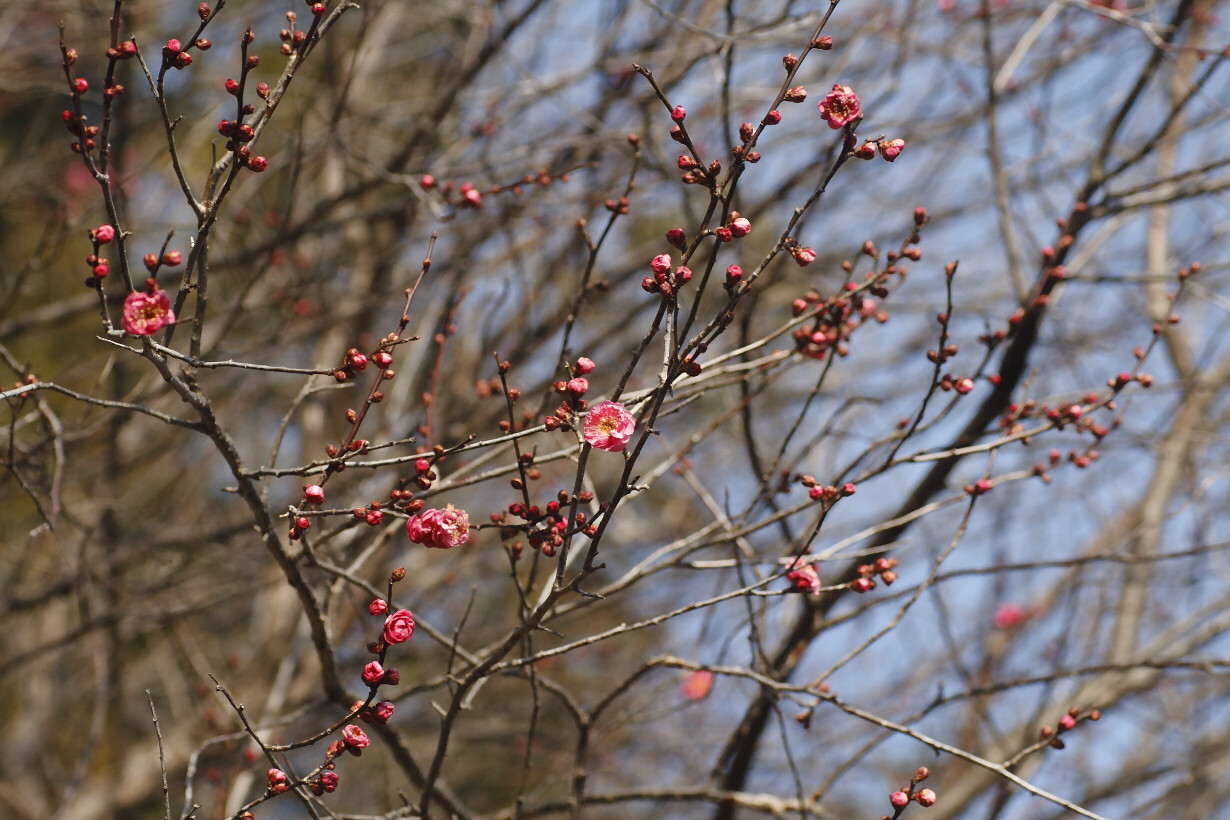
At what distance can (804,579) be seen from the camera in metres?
2.16

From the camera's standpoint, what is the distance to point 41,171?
17.9 feet

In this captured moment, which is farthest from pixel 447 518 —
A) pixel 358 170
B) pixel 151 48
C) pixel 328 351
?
pixel 151 48

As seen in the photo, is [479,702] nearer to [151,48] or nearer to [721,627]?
[721,627]

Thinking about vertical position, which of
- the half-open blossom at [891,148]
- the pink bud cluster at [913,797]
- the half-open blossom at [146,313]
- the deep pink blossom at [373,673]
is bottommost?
the pink bud cluster at [913,797]

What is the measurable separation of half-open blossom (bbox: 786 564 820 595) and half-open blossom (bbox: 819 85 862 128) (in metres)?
0.94

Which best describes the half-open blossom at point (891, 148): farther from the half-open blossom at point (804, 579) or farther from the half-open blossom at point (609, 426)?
the half-open blossom at point (804, 579)

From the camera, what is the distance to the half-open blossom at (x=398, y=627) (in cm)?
185

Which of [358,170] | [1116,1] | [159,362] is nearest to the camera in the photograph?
[159,362]

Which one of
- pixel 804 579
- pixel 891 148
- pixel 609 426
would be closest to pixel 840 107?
pixel 891 148

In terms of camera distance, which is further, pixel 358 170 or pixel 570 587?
pixel 358 170

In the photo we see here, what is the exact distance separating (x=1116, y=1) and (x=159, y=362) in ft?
17.1

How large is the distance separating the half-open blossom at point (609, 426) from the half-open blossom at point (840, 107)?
0.69 metres

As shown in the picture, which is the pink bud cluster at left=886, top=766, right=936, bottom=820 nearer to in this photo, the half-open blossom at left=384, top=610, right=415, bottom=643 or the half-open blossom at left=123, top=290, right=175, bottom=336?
the half-open blossom at left=384, top=610, right=415, bottom=643

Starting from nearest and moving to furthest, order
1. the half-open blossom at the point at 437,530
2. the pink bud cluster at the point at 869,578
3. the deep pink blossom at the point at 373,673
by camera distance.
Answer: the deep pink blossom at the point at 373,673 < the half-open blossom at the point at 437,530 < the pink bud cluster at the point at 869,578
